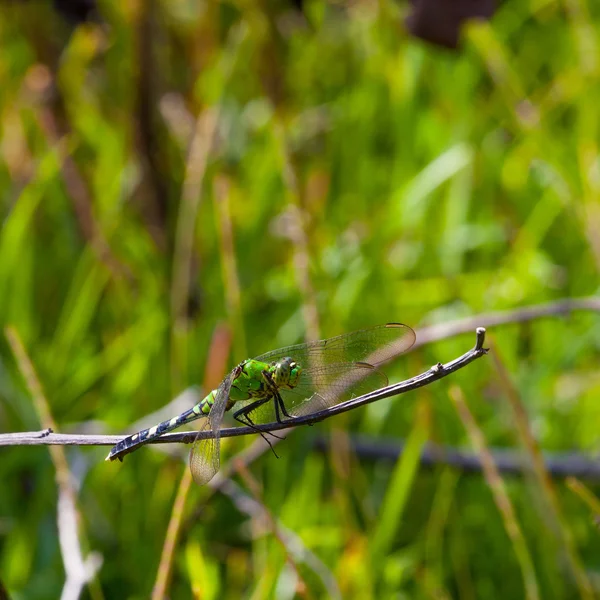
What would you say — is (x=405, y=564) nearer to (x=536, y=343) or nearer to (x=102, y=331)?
(x=536, y=343)

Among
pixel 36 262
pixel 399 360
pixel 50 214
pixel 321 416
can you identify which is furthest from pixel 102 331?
pixel 321 416

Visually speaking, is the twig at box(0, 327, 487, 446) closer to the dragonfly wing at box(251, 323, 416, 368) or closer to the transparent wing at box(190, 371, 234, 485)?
the transparent wing at box(190, 371, 234, 485)

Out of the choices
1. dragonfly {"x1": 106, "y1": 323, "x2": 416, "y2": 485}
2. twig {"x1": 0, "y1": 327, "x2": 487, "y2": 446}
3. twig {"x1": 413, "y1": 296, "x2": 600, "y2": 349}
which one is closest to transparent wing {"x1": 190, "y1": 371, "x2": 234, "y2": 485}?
dragonfly {"x1": 106, "y1": 323, "x2": 416, "y2": 485}

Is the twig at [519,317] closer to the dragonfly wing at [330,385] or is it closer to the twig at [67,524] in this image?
the dragonfly wing at [330,385]

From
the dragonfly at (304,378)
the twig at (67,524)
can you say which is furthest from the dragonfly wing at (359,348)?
the twig at (67,524)

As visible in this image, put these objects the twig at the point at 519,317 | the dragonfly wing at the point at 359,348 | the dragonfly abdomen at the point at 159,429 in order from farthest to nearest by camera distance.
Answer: the twig at the point at 519,317
the dragonfly wing at the point at 359,348
the dragonfly abdomen at the point at 159,429

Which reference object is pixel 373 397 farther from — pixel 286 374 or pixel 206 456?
pixel 286 374

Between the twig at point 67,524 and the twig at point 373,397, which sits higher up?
the twig at point 67,524
